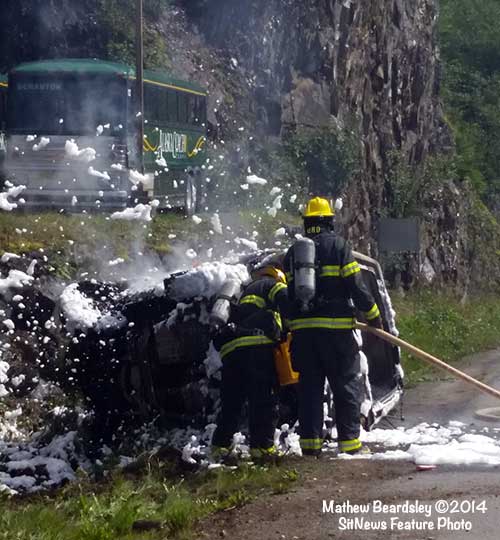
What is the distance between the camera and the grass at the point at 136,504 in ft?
24.4

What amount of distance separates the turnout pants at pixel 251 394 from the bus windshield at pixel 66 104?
34.9 ft

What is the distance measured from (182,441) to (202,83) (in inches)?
695

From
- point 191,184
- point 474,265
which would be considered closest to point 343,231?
point 191,184

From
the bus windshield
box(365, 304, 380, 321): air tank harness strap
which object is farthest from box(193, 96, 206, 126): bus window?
box(365, 304, 380, 321): air tank harness strap

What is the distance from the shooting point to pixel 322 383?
973cm

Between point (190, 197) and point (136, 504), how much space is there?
15.3 metres

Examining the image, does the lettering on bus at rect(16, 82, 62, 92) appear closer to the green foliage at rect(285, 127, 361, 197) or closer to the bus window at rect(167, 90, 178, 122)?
the bus window at rect(167, 90, 178, 122)

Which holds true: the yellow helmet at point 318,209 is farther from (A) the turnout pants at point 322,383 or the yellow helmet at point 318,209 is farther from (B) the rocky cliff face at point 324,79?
(B) the rocky cliff face at point 324,79

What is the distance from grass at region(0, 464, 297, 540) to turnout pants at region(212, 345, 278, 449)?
0.64 m

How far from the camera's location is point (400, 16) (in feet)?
100

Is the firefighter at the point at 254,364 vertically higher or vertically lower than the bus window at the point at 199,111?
lower

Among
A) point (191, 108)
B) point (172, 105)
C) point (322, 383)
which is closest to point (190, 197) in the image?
point (172, 105)

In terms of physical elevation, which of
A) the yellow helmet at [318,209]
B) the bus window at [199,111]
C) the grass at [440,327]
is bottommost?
the grass at [440,327]

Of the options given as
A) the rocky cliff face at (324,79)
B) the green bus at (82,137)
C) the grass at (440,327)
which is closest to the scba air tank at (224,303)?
the grass at (440,327)
